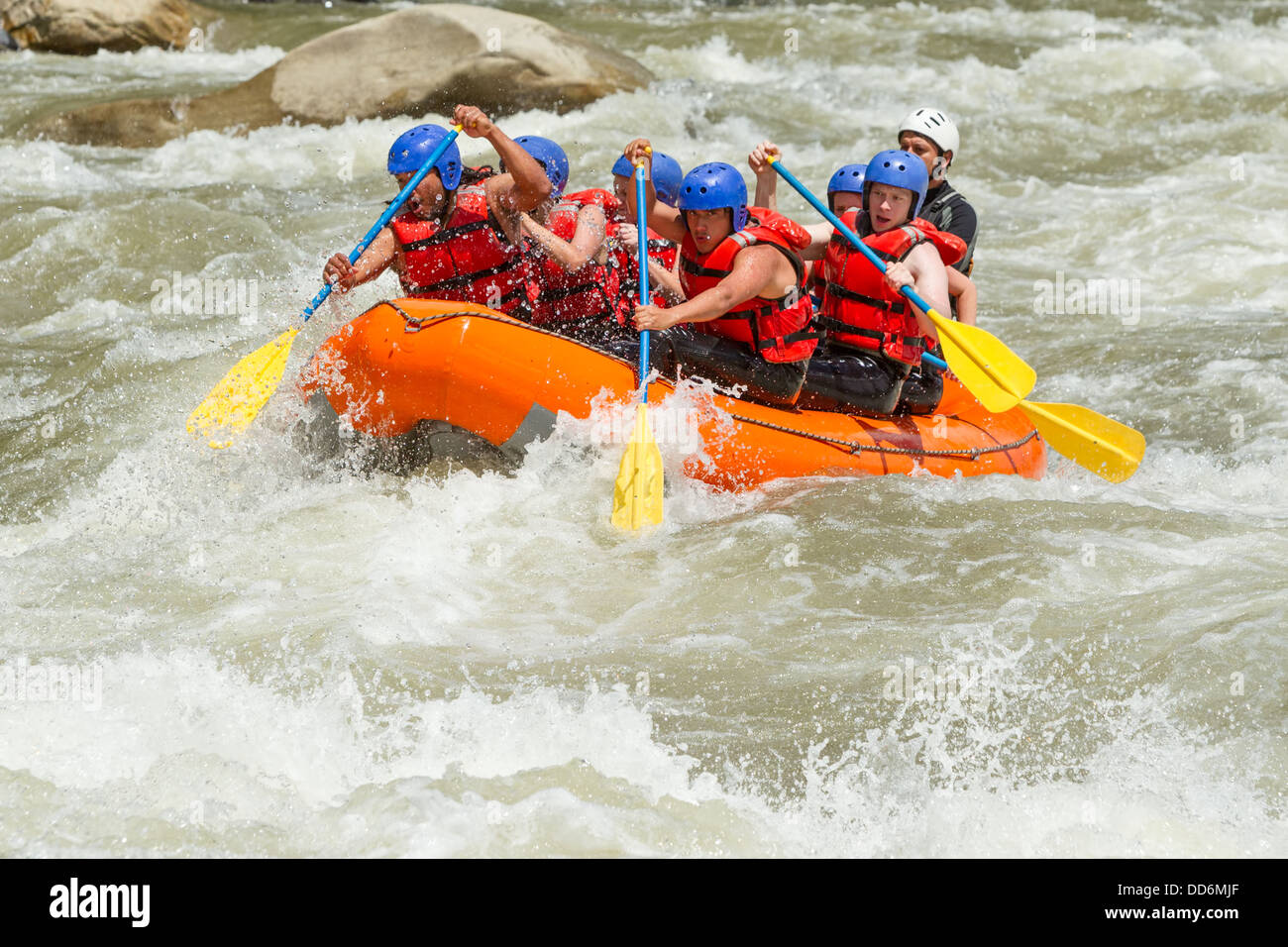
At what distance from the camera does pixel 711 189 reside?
5.02 meters

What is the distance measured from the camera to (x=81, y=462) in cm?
590

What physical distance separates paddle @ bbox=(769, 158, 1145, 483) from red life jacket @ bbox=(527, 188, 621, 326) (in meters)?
0.84

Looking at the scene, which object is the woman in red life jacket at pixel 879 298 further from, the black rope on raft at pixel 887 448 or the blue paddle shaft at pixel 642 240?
the blue paddle shaft at pixel 642 240

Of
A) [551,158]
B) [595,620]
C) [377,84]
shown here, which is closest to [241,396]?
[551,158]

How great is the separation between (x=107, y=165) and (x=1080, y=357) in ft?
23.0

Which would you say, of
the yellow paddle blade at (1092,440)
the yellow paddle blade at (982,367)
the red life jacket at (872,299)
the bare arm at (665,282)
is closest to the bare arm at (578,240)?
the bare arm at (665,282)

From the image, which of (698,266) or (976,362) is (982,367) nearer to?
(976,362)

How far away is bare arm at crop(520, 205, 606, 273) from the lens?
5199mm

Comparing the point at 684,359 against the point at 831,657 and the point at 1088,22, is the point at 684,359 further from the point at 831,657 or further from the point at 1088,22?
the point at 1088,22

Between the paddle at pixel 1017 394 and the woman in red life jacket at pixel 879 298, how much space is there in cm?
9

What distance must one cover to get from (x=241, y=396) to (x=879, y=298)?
8.50 feet

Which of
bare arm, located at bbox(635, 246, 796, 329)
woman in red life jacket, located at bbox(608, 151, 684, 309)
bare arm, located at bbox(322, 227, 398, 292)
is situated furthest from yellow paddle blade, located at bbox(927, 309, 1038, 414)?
bare arm, located at bbox(322, 227, 398, 292)

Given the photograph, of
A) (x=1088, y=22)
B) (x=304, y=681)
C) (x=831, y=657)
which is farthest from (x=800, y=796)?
(x=1088, y=22)

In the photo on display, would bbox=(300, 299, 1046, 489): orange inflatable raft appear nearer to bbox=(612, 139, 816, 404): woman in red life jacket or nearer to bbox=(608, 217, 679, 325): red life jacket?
bbox=(612, 139, 816, 404): woman in red life jacket
